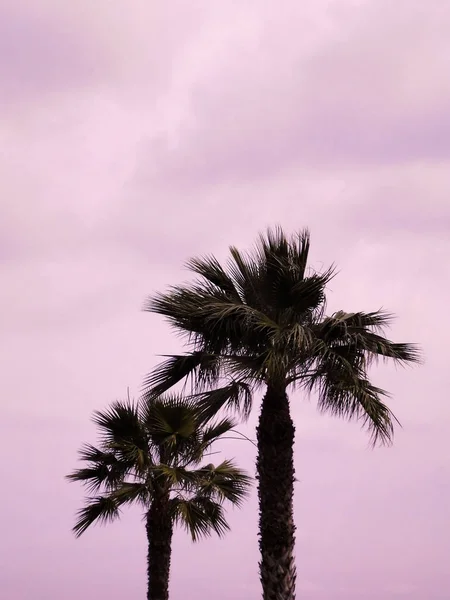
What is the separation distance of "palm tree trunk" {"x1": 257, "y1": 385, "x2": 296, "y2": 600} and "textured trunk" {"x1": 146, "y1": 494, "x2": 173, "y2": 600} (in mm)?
7691

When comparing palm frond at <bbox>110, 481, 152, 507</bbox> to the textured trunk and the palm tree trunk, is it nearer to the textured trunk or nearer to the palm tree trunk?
the textured trunk

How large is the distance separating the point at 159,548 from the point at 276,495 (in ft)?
27.5

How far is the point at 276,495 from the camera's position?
771 inches

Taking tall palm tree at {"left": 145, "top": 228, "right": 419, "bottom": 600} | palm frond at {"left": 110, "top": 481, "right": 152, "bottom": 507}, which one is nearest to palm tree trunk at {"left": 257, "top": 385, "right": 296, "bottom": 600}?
tall palm tree at {"left": 145, "top": 228, "right": 419, "bottom": 600}

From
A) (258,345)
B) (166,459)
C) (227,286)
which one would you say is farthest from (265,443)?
(166,459)

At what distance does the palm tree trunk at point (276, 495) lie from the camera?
63.1 feet

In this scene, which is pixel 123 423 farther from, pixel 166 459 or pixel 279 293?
pixel 279 293

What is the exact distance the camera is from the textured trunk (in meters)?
27.0

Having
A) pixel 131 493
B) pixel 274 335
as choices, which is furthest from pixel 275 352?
pixel 131 493

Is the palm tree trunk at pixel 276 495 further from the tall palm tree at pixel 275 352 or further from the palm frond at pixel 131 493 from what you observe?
the palm frond at pixel 131 493

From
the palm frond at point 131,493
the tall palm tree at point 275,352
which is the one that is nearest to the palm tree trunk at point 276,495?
the tall palm tree at point 275,352

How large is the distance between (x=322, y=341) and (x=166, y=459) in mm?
8556

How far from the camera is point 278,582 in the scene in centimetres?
1916

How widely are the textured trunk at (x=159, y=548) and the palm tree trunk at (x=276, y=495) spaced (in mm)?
7691
